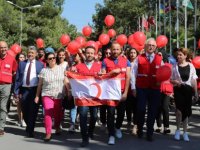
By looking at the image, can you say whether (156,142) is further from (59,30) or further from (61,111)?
(59,30)

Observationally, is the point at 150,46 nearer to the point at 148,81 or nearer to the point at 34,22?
the point at 148,81

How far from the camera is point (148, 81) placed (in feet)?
28.5

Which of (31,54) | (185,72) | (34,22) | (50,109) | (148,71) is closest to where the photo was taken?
(148,71)

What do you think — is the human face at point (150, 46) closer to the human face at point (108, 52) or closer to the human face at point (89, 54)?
the human face at point (89, 54)

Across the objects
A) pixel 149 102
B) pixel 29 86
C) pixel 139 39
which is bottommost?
pixel 149 102

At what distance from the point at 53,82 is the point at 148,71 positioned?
1.83 metres

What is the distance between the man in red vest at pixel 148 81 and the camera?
8.67 metres

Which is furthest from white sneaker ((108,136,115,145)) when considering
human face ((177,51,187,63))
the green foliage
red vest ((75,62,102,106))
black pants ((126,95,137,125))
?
the green foliage

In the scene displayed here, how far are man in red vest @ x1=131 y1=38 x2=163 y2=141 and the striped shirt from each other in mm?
1387

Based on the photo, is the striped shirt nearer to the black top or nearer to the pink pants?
the pink pants

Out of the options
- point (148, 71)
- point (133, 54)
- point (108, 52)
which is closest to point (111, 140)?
point (148, 71)

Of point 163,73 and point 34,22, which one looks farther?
point 34,22

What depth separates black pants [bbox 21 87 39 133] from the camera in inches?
363

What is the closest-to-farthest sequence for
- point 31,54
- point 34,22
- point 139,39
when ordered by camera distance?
1. point 31,54
2. point 139,39
3. point 34,22
